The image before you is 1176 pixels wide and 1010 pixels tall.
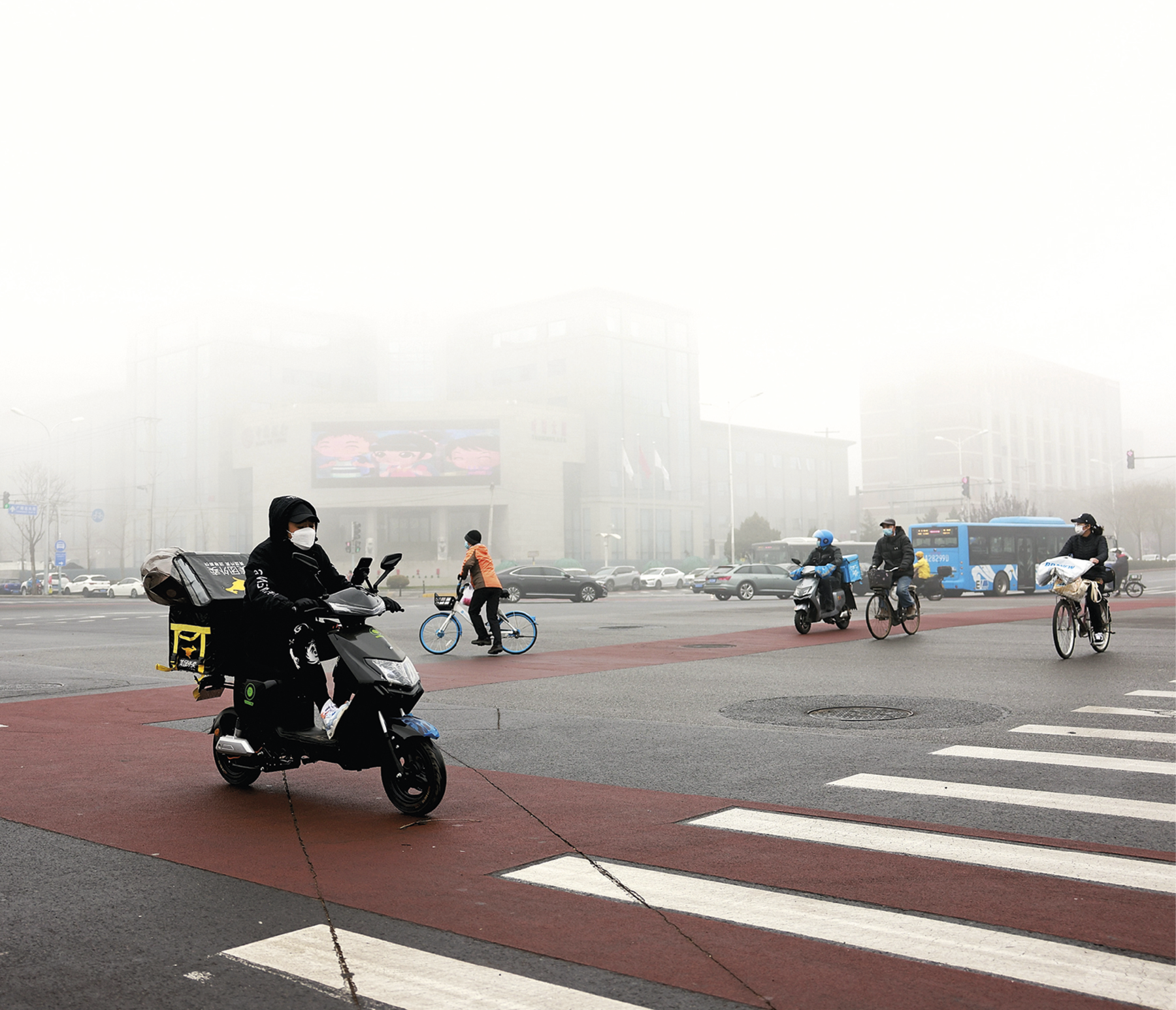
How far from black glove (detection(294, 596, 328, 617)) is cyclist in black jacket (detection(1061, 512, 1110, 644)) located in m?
10.8

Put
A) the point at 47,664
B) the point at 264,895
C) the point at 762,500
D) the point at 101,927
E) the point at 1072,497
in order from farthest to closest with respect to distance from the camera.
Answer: the point at 1072,497 < the point at 762,500 < the point at 47,664 < the point at 264,895 < the point at 101,927

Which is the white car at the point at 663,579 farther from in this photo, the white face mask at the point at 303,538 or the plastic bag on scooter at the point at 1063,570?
the white face mask at the point at 303,538

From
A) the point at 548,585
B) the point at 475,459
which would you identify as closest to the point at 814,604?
the point at 548,585

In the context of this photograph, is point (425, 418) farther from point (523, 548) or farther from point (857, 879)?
point (857, 879)

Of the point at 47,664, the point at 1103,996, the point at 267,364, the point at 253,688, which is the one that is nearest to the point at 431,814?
the point at 253,688

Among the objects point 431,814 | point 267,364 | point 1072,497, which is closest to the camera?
point 431,814

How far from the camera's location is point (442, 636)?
1703cm

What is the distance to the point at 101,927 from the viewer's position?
4.22 meters

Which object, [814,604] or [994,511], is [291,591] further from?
[994,511]

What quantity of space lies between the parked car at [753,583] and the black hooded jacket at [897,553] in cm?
2610

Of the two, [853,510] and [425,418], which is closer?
[425,418]

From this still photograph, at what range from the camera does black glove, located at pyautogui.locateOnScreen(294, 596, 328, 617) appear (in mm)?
6004

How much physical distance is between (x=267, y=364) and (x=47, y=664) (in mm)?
105375

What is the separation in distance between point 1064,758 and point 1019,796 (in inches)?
52.5
